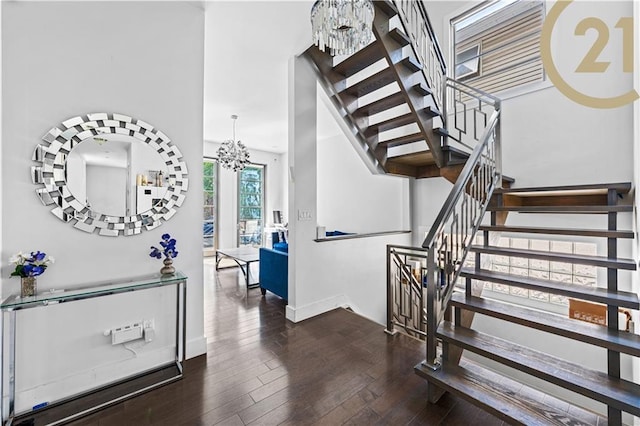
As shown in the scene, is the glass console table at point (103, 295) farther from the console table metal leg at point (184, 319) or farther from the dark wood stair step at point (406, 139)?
the dark wood stair step at point (406, 139)

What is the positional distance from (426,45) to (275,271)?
335 cm

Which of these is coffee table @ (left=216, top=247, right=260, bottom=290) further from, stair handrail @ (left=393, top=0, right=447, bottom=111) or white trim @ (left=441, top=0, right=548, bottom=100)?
white trim @ (left=441, top=0, right=548, bottom=100)

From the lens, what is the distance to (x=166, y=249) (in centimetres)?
212

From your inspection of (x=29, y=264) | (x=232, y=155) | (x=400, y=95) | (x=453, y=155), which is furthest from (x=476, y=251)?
(x=232, y=155)

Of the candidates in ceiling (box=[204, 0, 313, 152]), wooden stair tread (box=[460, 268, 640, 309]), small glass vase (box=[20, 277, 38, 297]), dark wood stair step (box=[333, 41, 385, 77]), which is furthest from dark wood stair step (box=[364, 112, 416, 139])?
small glass vase (box=[20, 277, 38, 297])

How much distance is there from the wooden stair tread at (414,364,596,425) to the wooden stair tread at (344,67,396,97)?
2598mm

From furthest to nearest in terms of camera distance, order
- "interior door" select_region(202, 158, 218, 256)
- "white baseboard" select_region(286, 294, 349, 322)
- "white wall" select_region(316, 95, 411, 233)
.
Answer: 1. "interior door" select_region(202, 158, 218, 256)
2. "white wall" select_region(316, 95, 411, 233)
3. "white baseboard" select_region(286, 294, 349, 322)

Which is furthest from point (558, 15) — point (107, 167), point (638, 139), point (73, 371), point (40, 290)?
point (73, 371)

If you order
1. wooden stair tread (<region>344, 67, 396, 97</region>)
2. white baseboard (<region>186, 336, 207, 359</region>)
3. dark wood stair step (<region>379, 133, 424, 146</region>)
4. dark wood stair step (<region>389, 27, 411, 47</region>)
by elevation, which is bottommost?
white baseboard (<region>186, 336, 207, 359</region>)

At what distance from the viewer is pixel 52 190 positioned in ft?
5.85

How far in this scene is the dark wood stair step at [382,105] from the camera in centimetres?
298

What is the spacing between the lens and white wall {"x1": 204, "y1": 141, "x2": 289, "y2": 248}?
7373mm

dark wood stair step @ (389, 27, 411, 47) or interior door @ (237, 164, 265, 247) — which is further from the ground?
dark wood stair step @ (389, 27, 411, 47)

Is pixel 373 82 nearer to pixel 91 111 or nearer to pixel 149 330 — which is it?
pixel 91 111
